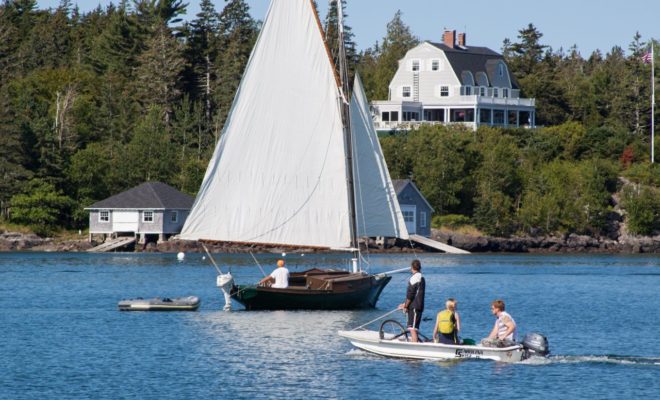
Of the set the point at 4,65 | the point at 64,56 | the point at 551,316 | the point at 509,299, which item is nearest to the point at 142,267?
the point at 509,299

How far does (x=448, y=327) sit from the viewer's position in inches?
1340

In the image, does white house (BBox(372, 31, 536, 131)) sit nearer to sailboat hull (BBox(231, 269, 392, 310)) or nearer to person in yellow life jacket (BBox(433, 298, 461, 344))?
sailboat hull (BBox(231, 269, 392, 310))

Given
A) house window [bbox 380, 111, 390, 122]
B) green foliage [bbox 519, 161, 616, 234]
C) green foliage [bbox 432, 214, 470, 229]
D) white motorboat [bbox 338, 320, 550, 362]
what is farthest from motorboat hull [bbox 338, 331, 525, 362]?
house window [bbox 380, 111, 390, 122]

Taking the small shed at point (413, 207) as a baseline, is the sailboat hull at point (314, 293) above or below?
below

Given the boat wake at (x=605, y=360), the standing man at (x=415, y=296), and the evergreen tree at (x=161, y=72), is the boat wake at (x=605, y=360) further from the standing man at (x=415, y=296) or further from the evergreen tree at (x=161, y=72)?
the evergreen tree at (x=161, y=72)

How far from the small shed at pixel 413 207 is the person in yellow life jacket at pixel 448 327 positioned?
7548 centimetres

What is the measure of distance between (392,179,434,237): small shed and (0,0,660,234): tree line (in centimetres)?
469

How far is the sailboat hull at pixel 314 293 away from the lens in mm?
47719

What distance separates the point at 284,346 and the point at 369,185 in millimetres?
12924

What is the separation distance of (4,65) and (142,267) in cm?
5989

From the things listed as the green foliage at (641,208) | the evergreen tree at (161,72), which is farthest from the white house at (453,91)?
the evergreen tree at (161,72)

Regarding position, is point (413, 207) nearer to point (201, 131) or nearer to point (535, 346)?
point (201, 131)

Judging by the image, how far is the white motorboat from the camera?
111ft

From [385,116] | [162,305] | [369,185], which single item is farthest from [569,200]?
[162,305]
